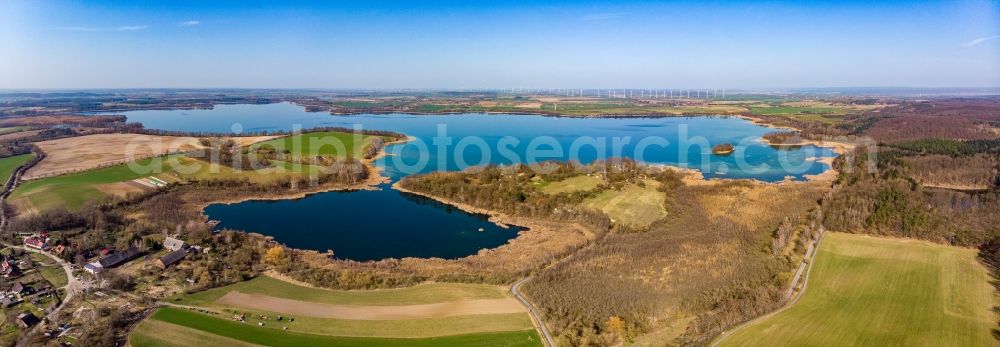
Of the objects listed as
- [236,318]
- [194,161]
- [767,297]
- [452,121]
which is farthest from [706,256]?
[452,121]

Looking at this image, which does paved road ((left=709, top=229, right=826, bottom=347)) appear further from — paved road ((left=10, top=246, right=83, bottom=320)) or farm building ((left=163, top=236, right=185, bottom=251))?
farm building ((left=163, top=236, right=185, bottom=251))

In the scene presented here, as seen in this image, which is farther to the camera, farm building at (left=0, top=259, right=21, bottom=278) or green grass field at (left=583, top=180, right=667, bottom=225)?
green grass field at (left=583, top=180, right=667, bottom=225)

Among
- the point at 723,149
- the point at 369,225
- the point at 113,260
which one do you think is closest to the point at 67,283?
the point at 113,260

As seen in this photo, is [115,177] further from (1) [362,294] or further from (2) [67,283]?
(1) [362,294]

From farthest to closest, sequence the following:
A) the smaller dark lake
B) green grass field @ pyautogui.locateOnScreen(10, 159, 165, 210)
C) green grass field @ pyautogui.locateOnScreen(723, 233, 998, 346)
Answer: green grass field @ pyautogui.locateOnScreen(10, 159, 165, 210), the smaller dark lake, green grass field @ pyautogui.locateOnScreen(723, 233, 998, 346)

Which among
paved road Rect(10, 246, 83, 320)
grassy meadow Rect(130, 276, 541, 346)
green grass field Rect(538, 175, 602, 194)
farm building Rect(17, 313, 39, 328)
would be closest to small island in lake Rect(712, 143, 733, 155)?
green grass field Rect(538, 175, 602, 194)

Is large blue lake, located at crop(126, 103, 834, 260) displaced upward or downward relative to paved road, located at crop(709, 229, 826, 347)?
upward

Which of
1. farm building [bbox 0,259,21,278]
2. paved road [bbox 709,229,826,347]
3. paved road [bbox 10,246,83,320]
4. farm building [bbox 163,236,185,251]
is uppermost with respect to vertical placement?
farm building [bbox 163,236,185,251]
